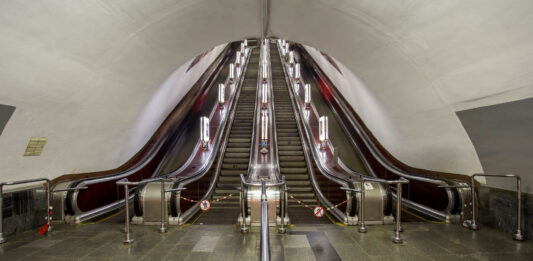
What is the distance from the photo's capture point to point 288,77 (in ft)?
51.7

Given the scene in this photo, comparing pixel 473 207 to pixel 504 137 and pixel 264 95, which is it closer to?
pixel 504 137

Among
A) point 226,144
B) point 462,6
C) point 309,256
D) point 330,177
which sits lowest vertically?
point 309,256

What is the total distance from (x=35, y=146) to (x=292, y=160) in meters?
6.56

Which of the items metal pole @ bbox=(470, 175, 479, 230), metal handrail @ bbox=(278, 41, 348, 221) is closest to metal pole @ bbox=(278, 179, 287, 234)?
metal handrail @ bbox=(278, 41, 348, 221)

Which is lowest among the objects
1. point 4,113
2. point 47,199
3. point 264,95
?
point 47,199

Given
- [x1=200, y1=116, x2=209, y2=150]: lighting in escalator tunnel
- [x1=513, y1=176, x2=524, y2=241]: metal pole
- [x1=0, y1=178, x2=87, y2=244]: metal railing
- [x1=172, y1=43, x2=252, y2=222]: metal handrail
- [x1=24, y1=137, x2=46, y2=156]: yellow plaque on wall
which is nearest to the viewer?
[x1=513, y1=176, x2=524, y2=241]: metal pole

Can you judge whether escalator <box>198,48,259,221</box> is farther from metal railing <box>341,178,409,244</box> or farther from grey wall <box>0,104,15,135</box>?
grey wall <box>0,104,15,135</box>

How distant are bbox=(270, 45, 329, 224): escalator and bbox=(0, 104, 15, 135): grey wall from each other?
438 centimetres

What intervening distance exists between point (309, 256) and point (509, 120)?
3.38 m

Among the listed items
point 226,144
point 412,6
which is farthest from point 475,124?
point 226,144

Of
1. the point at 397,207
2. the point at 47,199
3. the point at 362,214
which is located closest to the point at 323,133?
the point at 362,214

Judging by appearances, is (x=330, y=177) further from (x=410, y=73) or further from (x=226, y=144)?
(x=226, y=144)

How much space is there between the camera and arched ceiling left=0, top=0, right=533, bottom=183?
3206mm

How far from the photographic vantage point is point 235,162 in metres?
8.90
